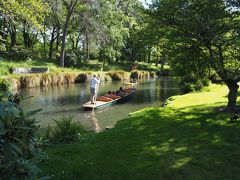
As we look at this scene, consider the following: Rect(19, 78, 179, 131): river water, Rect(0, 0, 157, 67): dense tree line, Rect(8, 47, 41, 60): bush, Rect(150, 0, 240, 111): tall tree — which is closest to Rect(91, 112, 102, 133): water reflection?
Rect(19, 78, 179, 131): river water

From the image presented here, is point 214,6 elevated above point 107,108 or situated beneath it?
elevated above

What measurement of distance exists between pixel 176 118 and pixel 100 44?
3085 centimetres

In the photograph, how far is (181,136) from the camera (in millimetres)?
9164

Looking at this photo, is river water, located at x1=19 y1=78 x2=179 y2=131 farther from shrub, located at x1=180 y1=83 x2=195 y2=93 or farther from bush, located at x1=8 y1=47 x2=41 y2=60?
bush, located at x1=8 y1=47 x2=41 y2=60

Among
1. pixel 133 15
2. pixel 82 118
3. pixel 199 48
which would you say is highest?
pixel 133 15

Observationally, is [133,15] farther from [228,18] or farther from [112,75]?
[228,18]

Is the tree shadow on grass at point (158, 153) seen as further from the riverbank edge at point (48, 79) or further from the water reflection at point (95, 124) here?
the riverbank edge at point (48, 79)

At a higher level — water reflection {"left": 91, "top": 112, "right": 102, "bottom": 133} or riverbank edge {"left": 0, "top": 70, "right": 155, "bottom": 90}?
riverbank edge {"left": 0, "top": 70, "right": 155, "bottom": 90}

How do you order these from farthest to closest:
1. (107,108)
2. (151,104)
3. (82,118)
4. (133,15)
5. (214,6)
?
(133,15) → (151,104) → (107,108) → (82,118) → (214,6)

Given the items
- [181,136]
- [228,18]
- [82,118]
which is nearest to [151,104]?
[82,118]

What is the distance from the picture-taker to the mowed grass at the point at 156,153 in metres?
6.36

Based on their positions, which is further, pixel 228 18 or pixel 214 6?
pixel 228 18

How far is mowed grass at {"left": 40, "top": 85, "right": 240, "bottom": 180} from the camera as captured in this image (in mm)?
6355

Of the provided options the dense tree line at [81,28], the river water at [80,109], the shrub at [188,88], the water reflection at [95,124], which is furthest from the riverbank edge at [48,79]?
the shrub at [188,88]
